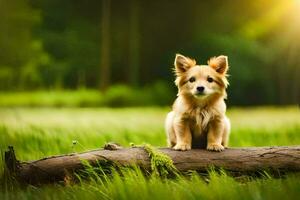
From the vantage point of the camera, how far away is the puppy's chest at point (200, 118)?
398cm

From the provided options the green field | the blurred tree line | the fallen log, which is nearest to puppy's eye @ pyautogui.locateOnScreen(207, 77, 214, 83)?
the fallen log

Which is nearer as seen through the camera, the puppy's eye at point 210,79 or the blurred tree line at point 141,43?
the puppy's eye at point 210,79

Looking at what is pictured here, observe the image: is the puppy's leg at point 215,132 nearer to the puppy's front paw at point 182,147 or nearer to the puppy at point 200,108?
the puppy at point 200,108

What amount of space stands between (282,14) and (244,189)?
243cm

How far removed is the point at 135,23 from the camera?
5.51 meters

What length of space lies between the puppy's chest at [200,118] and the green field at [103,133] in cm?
36

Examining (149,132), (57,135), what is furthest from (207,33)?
(57,135)

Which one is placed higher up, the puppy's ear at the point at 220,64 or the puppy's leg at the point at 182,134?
the puppy's ear at the point at 220,64

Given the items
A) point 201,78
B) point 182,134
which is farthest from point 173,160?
point 201,78

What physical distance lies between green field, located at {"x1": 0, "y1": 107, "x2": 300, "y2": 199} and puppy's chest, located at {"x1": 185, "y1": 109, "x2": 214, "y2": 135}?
0.36 m

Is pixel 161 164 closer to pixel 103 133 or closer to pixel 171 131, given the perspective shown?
pixel 171 131

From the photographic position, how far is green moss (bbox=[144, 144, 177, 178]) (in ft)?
12.4

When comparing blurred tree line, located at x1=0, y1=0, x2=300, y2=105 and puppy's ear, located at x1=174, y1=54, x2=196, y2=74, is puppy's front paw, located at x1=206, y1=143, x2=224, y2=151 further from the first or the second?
blurred tree line, located at x1=0, y1=0, x2=300, y2=105

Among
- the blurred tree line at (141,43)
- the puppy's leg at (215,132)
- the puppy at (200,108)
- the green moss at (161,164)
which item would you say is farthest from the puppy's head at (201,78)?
the blurred tree line at (141,43)
